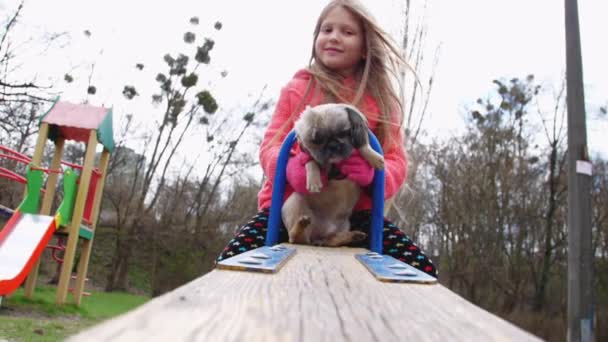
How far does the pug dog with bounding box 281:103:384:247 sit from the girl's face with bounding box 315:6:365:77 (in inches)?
26.6

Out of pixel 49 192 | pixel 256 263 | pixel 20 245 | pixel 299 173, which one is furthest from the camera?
pixel 49 192

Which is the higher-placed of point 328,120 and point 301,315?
point 328,120

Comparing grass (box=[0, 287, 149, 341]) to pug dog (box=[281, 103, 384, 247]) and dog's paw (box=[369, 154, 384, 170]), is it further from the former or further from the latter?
dog's paw (box=[369, 154, 384, 170])

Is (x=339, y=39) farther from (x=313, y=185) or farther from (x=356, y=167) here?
(x=313, y=185)

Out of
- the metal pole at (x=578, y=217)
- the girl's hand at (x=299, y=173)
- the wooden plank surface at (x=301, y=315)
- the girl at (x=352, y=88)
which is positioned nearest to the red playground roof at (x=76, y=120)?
the girl at (x=352, y=88)

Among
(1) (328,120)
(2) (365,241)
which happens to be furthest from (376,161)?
(2) (365,241)

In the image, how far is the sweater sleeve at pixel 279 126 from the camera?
3113 mm

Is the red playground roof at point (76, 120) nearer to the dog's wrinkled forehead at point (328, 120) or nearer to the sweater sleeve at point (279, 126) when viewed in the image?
the sweater sleeve at point (279, 126)

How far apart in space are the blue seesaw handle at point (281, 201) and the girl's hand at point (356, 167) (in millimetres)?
97

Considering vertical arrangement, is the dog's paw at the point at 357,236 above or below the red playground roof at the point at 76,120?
below

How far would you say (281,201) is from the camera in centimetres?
281

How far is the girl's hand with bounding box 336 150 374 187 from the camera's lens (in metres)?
2.64

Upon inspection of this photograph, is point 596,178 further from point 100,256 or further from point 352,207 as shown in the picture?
point 100,256

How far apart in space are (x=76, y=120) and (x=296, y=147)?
30.9ft
